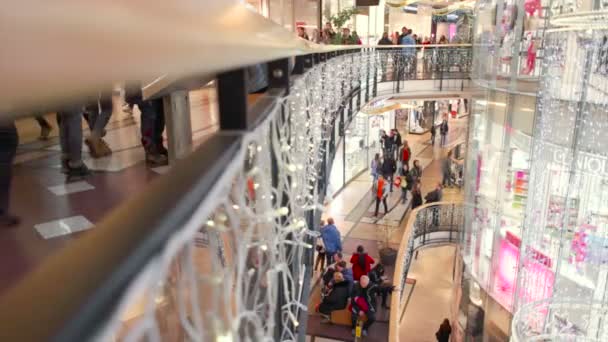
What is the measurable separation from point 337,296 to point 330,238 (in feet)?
3.56

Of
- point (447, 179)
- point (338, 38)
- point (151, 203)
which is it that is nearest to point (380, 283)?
point (338, 38)

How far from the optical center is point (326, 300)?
7055mm

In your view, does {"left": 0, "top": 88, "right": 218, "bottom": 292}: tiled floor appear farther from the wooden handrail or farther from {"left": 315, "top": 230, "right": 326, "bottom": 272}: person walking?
{"left": 315, "top": 230, "right": 326, "bottom": 272}: person walking

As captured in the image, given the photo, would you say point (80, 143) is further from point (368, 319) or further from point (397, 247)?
point (397, 247)

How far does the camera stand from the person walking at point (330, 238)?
772cm

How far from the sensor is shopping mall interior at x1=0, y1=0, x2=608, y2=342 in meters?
0.32

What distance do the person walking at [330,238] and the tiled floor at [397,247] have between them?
0.86 meters

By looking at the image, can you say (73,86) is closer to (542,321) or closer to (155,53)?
(155,53)

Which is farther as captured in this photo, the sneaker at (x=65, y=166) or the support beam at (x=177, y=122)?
the sneaker at (x=65, y=166)

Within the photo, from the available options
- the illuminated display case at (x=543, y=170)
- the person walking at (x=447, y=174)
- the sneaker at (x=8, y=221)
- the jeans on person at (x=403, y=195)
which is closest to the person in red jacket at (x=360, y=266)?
the illuminated display case at (x=543, y=170)

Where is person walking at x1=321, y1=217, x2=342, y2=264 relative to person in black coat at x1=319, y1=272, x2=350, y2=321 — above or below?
above

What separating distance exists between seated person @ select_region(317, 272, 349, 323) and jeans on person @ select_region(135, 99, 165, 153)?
12.8 feet

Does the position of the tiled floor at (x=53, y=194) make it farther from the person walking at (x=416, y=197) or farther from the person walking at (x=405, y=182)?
the person walking at (x=405, y=182)

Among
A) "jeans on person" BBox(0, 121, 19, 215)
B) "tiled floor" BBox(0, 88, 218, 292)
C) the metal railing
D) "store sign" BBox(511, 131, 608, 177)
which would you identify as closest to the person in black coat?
"store sign" BBox(511, 131, 608, 177)
